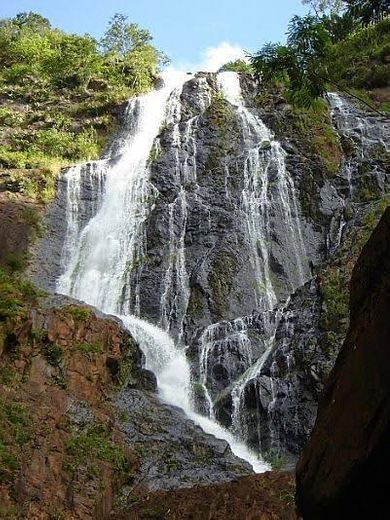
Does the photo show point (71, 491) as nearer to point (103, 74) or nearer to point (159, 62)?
point (103, 74)

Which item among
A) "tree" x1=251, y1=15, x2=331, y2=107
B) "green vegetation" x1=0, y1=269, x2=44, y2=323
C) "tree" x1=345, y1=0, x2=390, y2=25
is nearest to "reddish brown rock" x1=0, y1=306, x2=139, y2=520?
"green vegetation" x1=0, y1=269, x2=44, y2=323

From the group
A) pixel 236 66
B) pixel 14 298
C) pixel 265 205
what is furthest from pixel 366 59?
pixel 14 298

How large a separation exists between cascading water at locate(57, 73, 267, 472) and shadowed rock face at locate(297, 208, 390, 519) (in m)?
7.77

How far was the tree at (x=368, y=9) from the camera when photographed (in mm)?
5215

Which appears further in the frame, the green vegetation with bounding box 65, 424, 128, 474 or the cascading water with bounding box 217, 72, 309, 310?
the cascading water with bounding box 217, 72, 309, 310

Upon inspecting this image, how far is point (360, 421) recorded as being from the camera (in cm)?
363

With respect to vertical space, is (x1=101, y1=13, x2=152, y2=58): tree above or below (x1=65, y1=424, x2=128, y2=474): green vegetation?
above

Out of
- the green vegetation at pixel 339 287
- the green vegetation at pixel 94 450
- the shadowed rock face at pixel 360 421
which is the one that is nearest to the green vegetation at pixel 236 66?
the green vegetation at pixel 339 287

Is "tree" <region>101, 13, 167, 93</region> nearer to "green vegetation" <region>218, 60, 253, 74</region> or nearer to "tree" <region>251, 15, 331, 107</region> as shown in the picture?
"green vegetation" <region>218, 60, 253, 74</region>

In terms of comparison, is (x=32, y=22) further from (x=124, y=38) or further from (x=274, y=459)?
(x=274, y=459)

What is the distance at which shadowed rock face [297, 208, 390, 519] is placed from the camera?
3.48 metres

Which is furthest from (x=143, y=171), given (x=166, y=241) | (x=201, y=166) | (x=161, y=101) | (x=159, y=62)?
(x=159, y=62)

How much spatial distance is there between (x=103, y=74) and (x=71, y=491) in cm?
2876

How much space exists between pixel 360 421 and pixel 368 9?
3.63m
